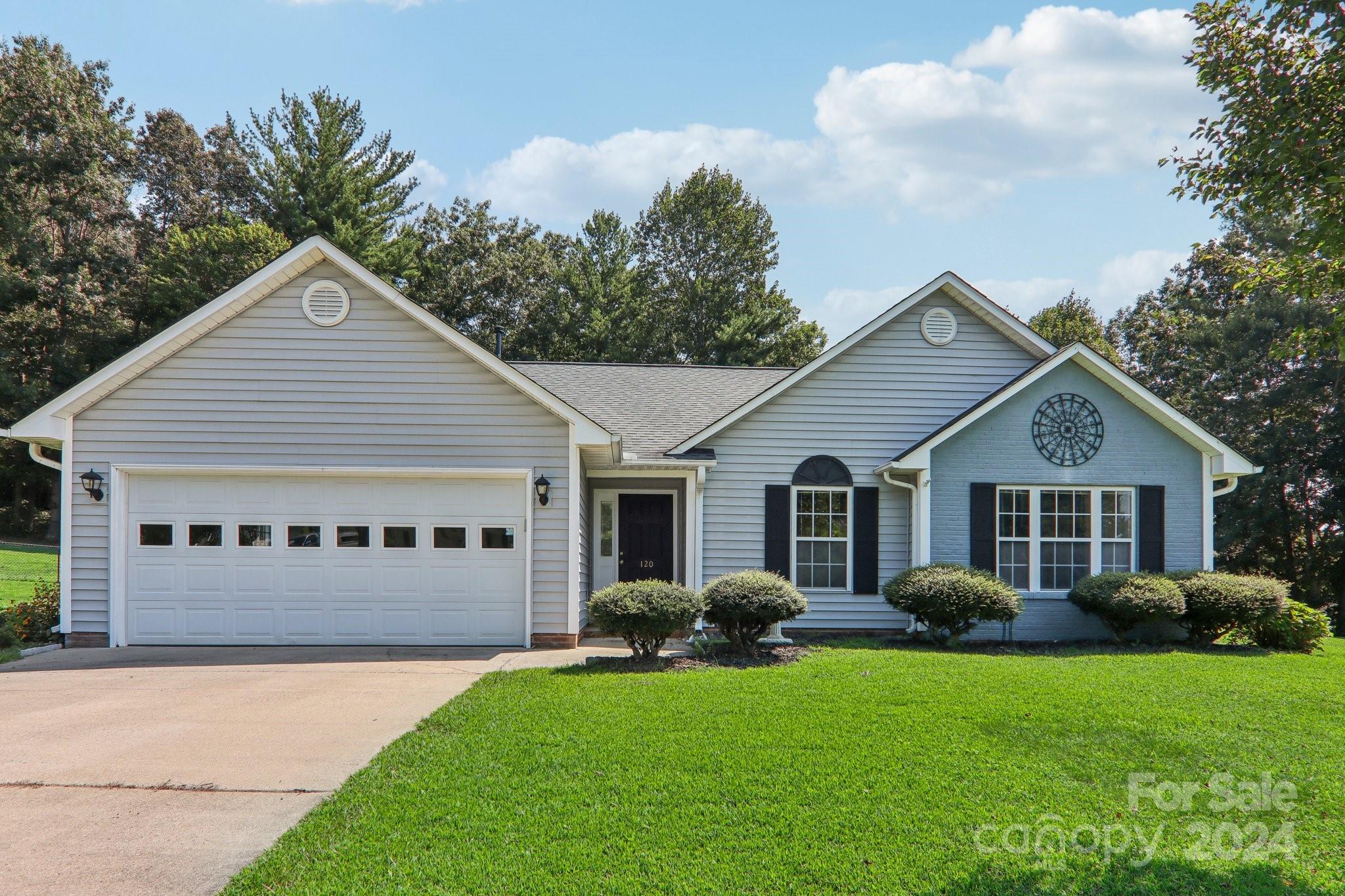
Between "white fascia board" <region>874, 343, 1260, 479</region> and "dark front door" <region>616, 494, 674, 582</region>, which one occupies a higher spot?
"white fascia board" <region>874, 343, 1260, 479</region>

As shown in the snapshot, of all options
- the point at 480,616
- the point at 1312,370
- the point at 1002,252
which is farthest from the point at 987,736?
the point at 1312,370

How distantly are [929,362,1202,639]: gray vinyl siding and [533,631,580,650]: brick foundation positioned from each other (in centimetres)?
539

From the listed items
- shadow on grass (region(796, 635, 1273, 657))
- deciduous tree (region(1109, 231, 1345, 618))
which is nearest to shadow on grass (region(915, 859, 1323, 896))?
shadow on grass (region(796, 635, 1273, 657))

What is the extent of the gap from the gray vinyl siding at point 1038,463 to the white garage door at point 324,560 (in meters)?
6.10

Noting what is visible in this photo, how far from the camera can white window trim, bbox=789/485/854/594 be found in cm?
1281

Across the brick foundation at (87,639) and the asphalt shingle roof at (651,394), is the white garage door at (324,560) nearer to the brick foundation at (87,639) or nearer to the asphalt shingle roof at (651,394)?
the brick foundation at (87,639)

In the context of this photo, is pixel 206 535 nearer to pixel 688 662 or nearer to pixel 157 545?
pixel 157 545

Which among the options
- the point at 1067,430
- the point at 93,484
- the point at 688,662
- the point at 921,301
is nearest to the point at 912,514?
the point at 1067,430

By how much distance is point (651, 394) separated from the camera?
15828 millimetres

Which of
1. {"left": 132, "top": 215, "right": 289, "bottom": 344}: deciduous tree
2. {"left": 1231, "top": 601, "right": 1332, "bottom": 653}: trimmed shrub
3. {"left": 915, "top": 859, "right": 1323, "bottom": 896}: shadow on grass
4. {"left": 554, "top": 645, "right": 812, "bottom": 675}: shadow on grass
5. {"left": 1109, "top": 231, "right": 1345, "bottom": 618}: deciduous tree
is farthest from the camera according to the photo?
{"left": 132, "top": 215, "right": 289, "bottom": 344}: deciduous tree

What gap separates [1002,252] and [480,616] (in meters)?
10.5

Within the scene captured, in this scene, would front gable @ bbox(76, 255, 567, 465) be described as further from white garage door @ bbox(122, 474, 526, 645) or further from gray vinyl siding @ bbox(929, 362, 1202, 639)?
gray vinyl siding @ bbox(929, 362, 1202, 639)

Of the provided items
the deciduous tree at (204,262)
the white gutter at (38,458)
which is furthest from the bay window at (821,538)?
the deciduous tree at (204,262)

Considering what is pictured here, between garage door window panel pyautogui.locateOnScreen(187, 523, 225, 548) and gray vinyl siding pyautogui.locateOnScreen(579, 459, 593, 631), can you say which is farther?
gray vinyl siding pyautogui.locateOnScreen(579, 459, 593, 631)
